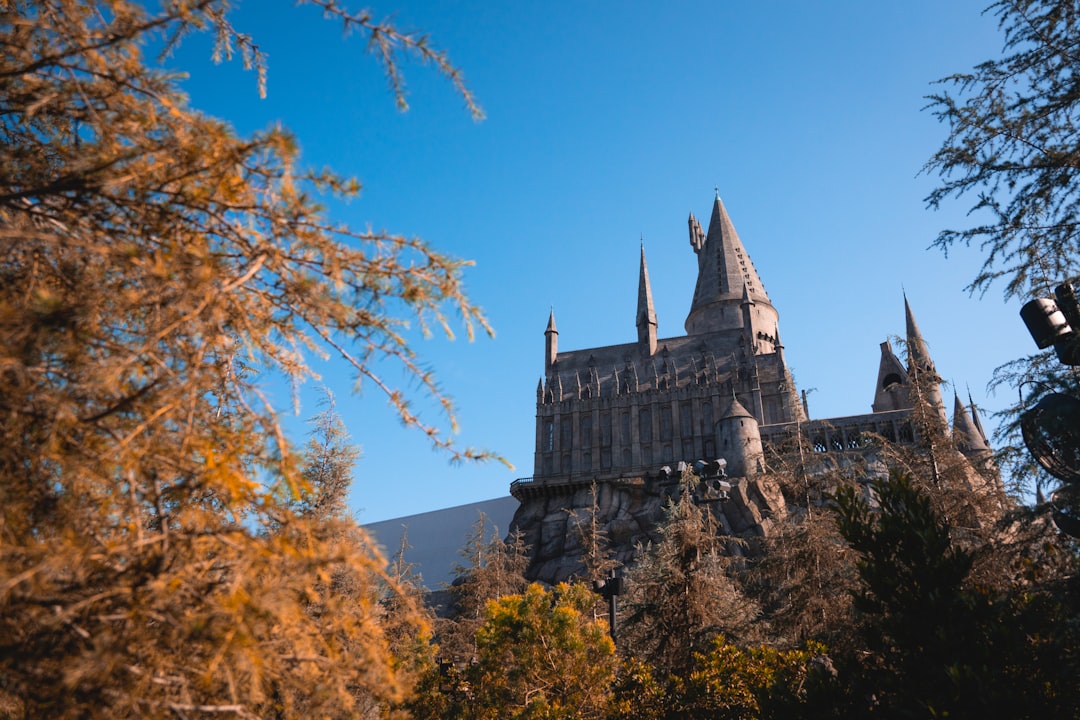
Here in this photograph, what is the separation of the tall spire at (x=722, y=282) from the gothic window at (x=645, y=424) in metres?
11.4

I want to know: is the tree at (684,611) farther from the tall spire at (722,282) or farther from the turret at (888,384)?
the tall spire at (722,282)

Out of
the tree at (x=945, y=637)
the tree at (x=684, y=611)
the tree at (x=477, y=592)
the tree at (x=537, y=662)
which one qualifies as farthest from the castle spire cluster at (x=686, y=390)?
the tree at (x=945, y=637)

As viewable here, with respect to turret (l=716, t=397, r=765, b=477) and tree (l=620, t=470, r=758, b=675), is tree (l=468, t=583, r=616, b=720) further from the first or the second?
turret (l=716, t=397, r=765, b=477)

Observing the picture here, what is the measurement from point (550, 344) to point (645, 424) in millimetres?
12497

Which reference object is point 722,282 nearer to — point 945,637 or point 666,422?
point 666,422

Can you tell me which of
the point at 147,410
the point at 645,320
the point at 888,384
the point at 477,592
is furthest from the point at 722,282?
the point at 147,410

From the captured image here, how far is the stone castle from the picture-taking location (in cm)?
4222

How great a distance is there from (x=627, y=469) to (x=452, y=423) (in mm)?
48961

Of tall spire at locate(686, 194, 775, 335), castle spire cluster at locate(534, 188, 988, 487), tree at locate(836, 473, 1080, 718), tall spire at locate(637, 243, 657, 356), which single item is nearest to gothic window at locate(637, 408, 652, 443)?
castle spire cluster at locate(534, 188, 988, 487)

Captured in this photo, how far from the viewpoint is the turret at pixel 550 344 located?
196 feet

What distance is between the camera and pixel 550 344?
2409 inches

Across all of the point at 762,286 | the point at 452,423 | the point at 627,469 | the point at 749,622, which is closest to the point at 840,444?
the point at 627,469

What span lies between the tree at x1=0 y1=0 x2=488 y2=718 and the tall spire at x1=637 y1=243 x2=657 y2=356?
5518 centimetres

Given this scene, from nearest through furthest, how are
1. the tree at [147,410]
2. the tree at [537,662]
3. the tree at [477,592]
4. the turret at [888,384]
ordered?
the tree at [147,410] → the tree at [537,662] → the tree at [477,592] → the turret at [888,384]
